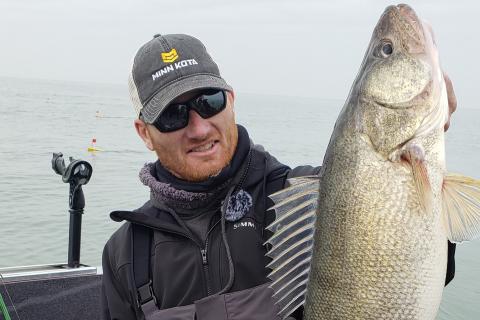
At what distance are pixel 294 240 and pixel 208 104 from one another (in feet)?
2.86

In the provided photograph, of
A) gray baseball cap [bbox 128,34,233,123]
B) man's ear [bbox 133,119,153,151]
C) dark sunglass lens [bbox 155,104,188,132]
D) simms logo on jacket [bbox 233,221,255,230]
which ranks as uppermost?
gray baseball cap [bbox 128,34,233,123]

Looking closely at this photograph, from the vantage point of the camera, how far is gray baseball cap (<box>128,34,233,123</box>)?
2643mm

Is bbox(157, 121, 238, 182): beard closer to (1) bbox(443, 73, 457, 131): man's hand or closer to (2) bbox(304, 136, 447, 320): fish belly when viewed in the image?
(2) bbox(304, 136, 447, 320): fish belly

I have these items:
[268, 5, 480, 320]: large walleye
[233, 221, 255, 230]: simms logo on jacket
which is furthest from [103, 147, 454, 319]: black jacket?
[268, 5, 480, 320]: large walleye

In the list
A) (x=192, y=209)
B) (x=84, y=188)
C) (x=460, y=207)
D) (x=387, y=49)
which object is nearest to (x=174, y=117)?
(x=192, y=209)

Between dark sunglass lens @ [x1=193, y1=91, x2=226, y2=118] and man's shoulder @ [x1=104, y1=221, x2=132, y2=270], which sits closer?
dark sunglass lens @ [x1=193, y1=91, x2=226, y2=118]

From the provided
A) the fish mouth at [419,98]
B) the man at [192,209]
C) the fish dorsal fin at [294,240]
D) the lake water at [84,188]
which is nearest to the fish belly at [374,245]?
the fish dorsal fin at [294,240]

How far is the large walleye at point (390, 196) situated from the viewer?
182 cm

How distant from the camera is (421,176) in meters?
1.81

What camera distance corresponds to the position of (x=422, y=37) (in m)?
1.95

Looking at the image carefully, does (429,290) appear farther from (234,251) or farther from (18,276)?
(18,276)

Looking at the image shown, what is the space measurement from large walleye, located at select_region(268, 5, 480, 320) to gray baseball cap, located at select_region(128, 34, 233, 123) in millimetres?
897

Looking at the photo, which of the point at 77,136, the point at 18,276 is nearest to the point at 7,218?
the point at 18,276

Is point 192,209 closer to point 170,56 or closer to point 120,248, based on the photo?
point 120,248
